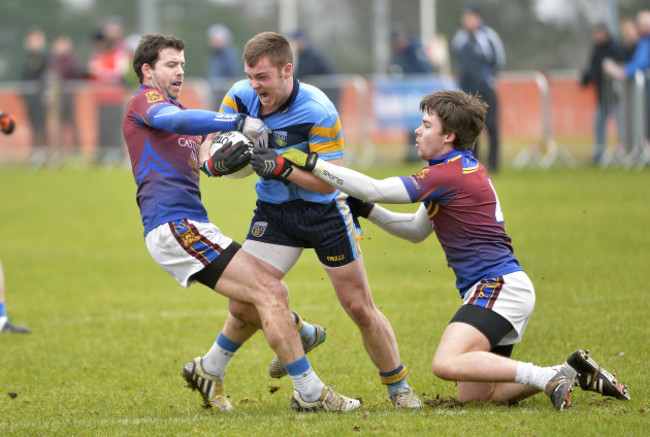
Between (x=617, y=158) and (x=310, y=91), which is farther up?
(x=310, y=91)

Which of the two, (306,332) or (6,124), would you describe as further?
(6,124)

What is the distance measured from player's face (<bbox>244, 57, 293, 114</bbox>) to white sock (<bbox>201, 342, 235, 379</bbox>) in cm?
160

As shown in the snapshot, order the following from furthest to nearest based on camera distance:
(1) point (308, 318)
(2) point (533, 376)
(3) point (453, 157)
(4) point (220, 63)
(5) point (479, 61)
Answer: (4) point (220, 63)
(5) point (479, 61)
(1) point (308, 318)
(3) point (453, 157)
(2) point (533, 376)

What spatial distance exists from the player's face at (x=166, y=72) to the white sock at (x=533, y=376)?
104 inches

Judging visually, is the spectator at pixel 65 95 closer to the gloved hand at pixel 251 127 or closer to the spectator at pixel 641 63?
the spectator at pixel 641 63

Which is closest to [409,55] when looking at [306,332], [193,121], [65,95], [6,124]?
[65,95]

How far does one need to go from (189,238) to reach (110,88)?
1901 centimetres

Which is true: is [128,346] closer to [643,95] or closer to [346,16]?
[643,95]

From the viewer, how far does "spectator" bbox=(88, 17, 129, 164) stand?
23.7 meters

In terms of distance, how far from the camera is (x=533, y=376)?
17.7ft

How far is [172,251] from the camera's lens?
225 inches

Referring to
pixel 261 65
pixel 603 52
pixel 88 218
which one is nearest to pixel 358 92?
pixel 603 52

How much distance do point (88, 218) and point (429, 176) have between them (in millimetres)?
11715

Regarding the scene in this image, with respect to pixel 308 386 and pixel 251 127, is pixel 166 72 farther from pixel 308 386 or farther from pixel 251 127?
pixel 308 386
